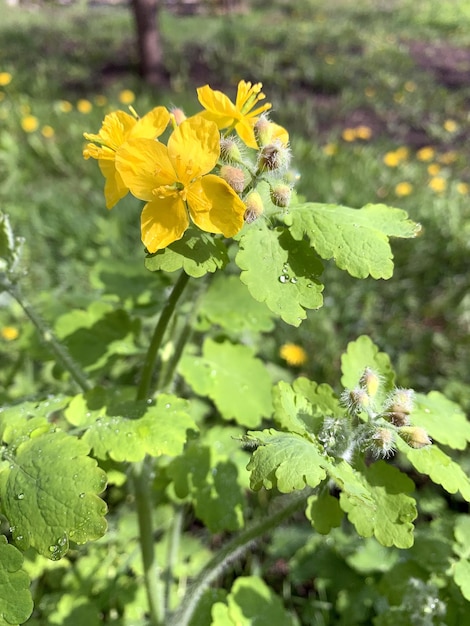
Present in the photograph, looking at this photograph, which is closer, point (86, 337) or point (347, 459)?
point (347, 459)

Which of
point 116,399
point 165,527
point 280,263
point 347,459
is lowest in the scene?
point 165,527

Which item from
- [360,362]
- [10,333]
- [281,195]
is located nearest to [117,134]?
[281,195]

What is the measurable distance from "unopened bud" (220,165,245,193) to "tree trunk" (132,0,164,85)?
6.96 meters

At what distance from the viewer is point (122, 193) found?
101 centimetres

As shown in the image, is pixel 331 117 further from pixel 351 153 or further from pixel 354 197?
pixel 354 197

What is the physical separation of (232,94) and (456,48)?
17.2 feet

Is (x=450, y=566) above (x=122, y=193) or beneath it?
beneath

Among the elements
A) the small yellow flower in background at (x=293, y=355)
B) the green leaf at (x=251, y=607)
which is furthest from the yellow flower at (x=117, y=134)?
the small yellow flower in background at (x=293, y=355)

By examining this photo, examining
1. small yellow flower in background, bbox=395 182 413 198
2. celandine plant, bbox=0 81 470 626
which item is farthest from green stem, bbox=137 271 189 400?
small yellow flower in background, bbox=395 182 413 198

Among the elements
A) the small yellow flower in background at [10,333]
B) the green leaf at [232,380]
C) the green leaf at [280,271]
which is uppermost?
the green leaf at [280,271]

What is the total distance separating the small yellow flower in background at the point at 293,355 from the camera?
269 cm

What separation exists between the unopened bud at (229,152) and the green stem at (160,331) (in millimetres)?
236

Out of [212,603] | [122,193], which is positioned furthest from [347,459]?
[212,603]

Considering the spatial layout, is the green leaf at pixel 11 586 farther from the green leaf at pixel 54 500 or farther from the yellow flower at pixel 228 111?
the yellow flower at pixel 228 111
